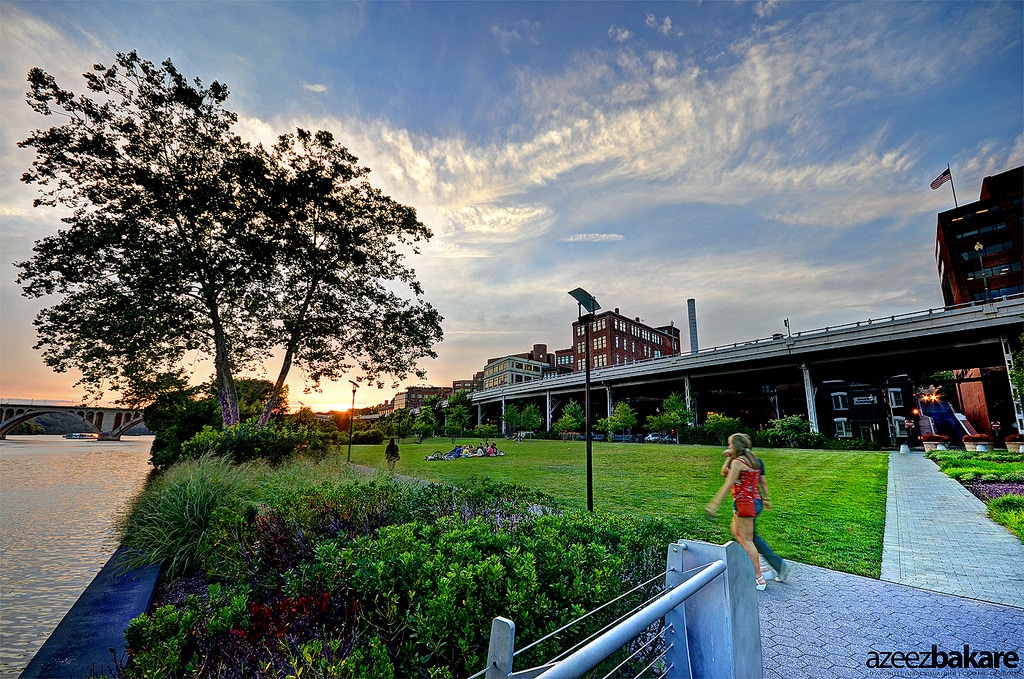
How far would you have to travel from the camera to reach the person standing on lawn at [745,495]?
5062 millimetres

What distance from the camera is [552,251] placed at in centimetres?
1866

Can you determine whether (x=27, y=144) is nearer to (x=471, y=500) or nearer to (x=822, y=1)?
(x=471, y=500)

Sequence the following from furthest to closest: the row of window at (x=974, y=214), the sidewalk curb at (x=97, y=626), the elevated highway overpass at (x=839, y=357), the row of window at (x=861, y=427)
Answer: the row of window at (x=861, y=427), the row of window at (x=974, y=214), the elevated highway overpass at (x=839, y=357), the sidewalk curb at (x=97, y=626)

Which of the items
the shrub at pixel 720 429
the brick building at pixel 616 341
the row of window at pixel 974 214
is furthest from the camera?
the brick building at pixel 616 341

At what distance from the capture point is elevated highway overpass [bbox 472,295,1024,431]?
2475 cm

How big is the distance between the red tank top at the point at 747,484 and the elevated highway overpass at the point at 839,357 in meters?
29.2

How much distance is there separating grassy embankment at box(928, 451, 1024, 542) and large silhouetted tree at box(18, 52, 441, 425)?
19275 mm

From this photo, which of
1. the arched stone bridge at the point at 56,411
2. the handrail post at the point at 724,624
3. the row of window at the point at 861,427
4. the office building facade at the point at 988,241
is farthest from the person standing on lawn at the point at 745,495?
the office building facade at the point at 988,241

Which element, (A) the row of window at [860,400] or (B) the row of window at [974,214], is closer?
(B) the row of window at [974,214]

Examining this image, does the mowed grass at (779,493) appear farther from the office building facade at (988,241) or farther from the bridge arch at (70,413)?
the bridge arch at (70,413)

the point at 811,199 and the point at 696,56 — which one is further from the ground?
the point at 696,56

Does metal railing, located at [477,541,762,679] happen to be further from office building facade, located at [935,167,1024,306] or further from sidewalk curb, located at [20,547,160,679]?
office building facade, located at [935,167,1024,306]

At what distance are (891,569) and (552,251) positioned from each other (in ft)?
49.9

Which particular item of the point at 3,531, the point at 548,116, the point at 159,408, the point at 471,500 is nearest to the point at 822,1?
the point at 548,116
